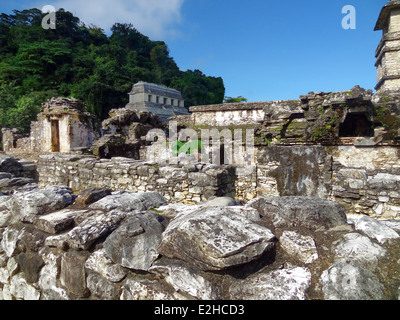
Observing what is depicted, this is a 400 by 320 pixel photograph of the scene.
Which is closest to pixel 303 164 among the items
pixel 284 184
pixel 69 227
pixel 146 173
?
pixel 284 184

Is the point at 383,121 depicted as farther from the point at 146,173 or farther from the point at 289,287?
the point at 289,287

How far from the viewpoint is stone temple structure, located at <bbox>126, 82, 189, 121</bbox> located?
91.7 feet

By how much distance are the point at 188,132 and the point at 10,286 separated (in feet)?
32.2

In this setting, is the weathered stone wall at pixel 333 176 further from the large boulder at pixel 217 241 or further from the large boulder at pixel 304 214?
the large boulder at pixel 217 241

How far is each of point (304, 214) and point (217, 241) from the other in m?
0.62

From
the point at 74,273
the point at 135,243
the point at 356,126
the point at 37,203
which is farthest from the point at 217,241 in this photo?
the point at 356,126

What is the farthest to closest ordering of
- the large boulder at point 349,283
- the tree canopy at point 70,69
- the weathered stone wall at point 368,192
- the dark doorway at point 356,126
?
A: the tree canopy at point 70,69
the dark doorway at point 356,126
the weathered stone wall at point 368,192
the large boulder at point 349,283

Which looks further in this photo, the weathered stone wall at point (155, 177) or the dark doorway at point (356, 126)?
the dark doorway at point (356, 126)

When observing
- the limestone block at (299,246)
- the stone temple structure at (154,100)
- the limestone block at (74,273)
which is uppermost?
the stone temple structure at (154,100)

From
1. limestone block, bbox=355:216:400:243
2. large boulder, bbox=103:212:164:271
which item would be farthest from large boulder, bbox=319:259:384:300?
large boulder, bbox=103:212:164:271

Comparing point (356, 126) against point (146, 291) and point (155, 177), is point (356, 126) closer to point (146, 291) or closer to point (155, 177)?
point (155, 177)

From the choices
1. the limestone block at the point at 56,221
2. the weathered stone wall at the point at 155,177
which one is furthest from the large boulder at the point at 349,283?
the weathered stone wall at the point at 155,177

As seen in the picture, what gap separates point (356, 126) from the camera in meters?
7.00

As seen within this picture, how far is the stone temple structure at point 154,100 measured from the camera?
2795 cm
